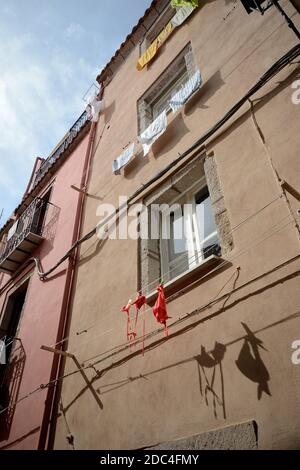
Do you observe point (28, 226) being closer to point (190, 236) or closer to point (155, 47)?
point (155, 47)

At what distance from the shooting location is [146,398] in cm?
405

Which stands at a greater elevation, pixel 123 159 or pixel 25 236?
pixel 123 159

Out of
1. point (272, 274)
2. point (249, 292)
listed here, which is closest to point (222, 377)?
point (249, 292)

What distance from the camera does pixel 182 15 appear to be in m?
8.41

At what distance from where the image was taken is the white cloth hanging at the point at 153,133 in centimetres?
662

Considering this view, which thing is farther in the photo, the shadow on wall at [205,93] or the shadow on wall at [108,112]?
the shadow on wall at [108,112]

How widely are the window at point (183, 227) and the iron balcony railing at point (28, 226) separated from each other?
4.75 m

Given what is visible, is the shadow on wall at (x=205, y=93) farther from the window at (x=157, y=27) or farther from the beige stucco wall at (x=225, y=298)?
the window at (x=157, y=27)

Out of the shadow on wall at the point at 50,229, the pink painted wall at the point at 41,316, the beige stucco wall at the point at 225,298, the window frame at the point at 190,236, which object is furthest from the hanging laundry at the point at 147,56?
the window frame at the point at 190,236

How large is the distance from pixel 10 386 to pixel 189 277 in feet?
15.9

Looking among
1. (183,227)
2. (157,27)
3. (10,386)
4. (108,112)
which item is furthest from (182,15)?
(10,386)

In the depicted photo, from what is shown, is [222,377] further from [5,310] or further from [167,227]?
[5,310]

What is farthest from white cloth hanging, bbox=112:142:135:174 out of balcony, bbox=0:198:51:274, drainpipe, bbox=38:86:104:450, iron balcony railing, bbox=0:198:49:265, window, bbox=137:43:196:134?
iron balcony railing, bbox=0:198:49:265

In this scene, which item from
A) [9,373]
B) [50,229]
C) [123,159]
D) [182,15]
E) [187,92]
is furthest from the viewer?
[50,229]
